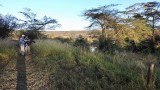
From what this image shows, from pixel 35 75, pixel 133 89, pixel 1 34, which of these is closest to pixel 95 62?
pixel 35 75

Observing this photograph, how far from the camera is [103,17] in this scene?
41.6 m

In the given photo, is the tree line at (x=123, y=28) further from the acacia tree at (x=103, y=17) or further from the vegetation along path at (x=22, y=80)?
the vegetation along path at (x=22, y=80)

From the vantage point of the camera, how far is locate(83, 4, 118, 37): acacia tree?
40.9 metres

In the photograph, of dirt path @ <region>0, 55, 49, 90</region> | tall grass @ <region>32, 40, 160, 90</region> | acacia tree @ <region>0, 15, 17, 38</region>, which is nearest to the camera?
tall grass @ <region>32, 40, 160, 90</region>

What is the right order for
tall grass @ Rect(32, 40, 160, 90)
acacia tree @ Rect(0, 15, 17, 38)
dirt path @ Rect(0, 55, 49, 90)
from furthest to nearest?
acacia tree @ Rect(0, 15, 17, 38), dirt path @ Rect(0, 55, 49, 90), tall grass @ Rect(32, 40, 160, 90)

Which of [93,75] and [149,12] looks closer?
[93,75]

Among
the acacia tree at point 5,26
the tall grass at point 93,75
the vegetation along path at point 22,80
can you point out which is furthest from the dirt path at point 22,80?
the acacia tree at point 5,26

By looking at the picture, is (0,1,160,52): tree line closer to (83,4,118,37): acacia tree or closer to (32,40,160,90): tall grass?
(83,4,118,37): acacia tree

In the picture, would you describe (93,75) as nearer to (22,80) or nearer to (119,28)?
(22,80)

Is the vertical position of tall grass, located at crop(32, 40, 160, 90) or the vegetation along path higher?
tall grass, located at crop(32, 40, 160, 90)

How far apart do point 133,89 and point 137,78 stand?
103 centimetres

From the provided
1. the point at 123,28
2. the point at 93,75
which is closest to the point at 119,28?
the point at 123,28

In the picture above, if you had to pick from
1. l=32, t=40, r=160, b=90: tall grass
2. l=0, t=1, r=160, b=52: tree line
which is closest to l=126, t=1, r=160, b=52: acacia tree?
l=0, t=1, r=160, b=52: tree line

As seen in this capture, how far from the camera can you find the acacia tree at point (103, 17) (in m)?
40.9
